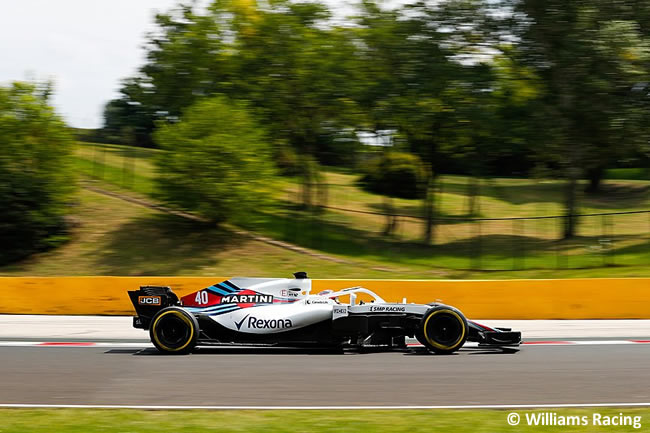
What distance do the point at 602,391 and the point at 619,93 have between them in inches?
873

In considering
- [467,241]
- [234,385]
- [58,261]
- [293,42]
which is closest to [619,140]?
[467,241]

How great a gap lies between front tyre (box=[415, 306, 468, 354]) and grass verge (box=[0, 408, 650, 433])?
12.0 feet

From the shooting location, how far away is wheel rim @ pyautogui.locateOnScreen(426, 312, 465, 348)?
11.1 metres

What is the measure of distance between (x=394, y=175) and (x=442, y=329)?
97.2 ft

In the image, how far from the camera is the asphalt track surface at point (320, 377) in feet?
26.7

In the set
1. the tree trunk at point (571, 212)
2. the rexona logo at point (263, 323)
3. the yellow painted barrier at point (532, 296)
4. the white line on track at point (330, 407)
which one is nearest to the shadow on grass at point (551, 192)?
the tree trunk at point (571, 212)

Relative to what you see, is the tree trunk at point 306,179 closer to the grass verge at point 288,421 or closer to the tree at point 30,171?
the tree at point 30,171

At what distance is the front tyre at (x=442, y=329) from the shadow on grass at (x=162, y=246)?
1593 centimetres

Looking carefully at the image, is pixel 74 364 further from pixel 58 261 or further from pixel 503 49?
pixel 503 49

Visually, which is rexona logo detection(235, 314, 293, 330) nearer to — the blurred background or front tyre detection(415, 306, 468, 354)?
front tyre detection(415, 306, 468, 354)

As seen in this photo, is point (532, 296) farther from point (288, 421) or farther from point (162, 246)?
point (162, 246)

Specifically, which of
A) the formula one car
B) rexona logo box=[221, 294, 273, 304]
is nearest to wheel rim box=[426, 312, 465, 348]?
the formula one car

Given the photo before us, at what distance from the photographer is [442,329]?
1116 cm

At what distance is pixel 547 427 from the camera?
6.72 meters
